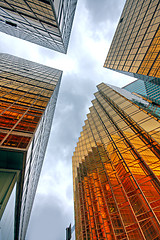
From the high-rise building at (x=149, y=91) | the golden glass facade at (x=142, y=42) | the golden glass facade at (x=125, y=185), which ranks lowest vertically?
the golden glass facade at (x=125, y=185)

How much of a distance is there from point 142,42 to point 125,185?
25.5m

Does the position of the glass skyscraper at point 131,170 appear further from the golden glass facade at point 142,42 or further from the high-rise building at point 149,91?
the high-rise building at point 149,91

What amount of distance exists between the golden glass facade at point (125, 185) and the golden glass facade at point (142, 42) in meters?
8.93

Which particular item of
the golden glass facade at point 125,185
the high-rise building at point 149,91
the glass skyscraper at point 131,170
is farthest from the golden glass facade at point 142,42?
the high-rise building at point 149,91

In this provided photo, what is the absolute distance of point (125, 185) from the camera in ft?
41.1

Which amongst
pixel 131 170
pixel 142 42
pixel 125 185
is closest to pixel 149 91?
pixel 142 42

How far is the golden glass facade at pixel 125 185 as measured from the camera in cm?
959

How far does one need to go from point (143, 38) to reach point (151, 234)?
2887 centimetres

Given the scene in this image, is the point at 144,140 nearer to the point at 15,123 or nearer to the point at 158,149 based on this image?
the point at 158,149

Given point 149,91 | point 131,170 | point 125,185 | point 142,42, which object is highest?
point 149,91

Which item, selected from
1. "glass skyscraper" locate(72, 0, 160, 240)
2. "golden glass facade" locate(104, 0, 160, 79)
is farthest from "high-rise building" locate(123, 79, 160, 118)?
"glass skyscraper" locate(72, 0, 160, 240)

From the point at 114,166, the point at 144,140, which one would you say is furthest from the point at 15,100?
the point at 144,140

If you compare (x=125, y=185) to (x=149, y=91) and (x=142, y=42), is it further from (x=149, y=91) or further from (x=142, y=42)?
(x=149, y=91)

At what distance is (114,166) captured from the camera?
15.2 metres
